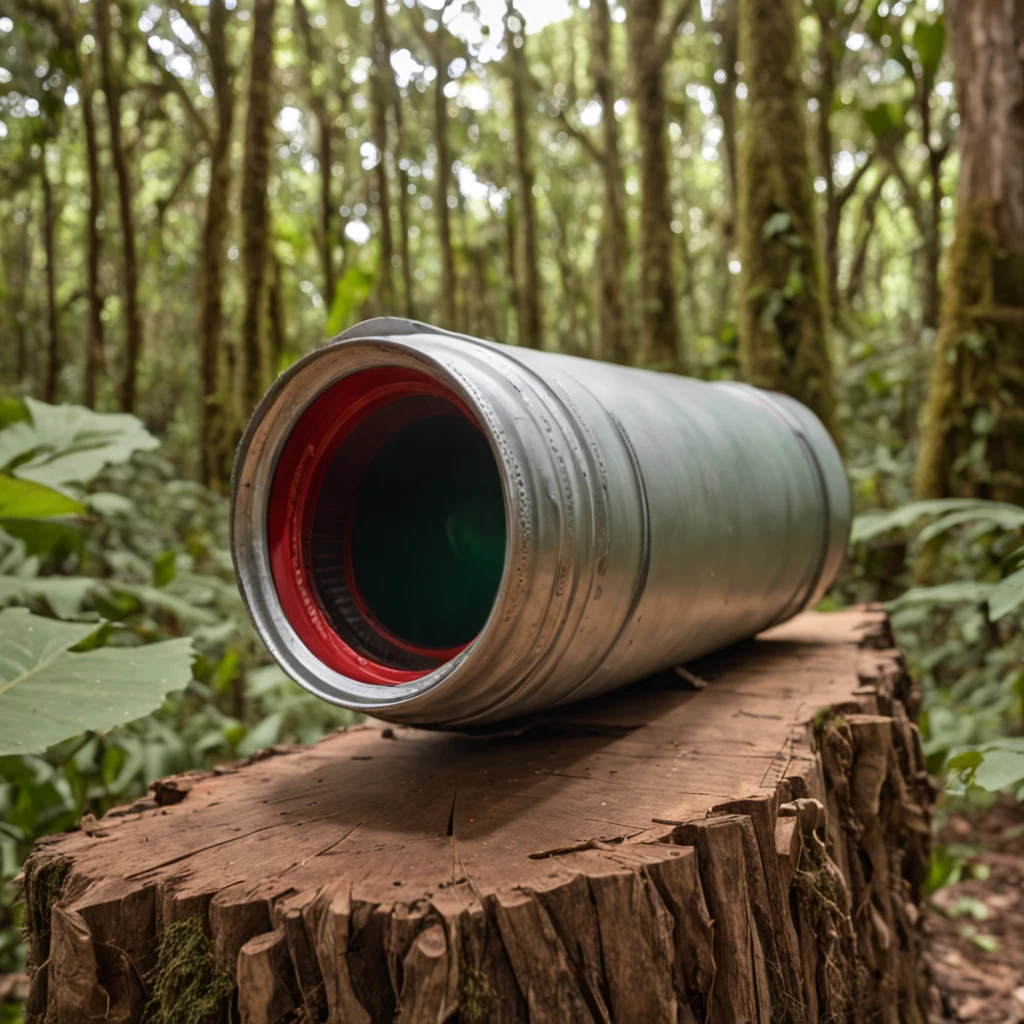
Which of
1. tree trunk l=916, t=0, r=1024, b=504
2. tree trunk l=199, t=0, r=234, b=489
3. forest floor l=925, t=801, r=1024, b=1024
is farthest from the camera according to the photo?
tree trunk l=199, t=0, r=234, b=489

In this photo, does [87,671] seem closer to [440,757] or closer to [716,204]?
[440,757]

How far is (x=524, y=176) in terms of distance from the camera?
10.0 m

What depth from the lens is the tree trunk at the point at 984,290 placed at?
4836mm

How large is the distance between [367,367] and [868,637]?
2100 millimetres

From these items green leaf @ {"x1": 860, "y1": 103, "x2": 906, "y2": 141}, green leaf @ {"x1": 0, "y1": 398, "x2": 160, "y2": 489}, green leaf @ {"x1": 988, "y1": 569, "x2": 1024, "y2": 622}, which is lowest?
green leaf @ {"x1": 988, "y1": 569, "x2": 1024, "y2": 622}

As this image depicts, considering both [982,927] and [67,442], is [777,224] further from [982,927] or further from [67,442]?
[67,442]

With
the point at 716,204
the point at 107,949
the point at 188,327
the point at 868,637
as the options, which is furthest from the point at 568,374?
the point at 716,204

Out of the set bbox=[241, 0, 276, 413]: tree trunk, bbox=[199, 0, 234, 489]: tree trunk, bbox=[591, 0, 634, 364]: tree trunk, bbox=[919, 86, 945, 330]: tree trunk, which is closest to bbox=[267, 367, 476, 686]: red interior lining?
bbox=[241, 0, 276, 413]: tree trunk

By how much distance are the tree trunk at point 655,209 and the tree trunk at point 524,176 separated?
56.2 inches

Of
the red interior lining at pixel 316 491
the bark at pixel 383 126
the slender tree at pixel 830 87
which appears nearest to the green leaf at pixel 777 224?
the red interior lining at pixel 316 491

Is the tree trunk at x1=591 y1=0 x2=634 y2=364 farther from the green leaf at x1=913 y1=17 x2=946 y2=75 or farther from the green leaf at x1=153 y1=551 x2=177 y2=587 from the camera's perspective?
the green leaf at x1=153 y1=551 x2=177 y2=587

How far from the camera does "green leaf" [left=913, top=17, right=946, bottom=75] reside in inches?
305

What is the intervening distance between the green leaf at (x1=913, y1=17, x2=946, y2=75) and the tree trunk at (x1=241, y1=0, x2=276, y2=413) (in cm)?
Result: 517

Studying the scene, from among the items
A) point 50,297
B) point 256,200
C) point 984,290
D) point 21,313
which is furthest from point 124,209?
point 21,313
